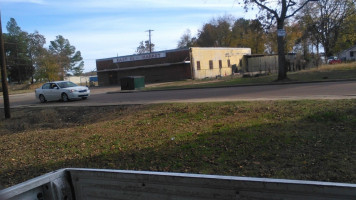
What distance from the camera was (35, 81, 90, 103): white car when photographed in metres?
21.9

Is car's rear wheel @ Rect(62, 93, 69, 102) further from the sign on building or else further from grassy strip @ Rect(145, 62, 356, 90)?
the sign on building

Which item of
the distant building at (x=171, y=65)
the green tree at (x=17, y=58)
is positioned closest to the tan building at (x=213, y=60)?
the distant building at (x=171, y=65)

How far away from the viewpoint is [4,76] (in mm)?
14109

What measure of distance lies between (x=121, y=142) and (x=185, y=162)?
270 centimetres

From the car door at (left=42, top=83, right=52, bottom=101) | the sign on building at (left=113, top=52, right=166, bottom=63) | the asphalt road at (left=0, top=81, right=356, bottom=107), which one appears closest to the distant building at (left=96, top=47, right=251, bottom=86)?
the sign on building at (left=113, top=52, right=166, bottom=63)

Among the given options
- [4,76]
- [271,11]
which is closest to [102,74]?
[271,11]

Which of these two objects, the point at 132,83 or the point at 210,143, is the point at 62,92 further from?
the point at 210,143

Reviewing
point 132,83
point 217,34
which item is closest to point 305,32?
point 217,34

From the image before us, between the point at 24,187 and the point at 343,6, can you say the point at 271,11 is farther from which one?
the point at 343,6

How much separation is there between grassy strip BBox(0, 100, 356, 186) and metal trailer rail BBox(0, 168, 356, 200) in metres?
2.53

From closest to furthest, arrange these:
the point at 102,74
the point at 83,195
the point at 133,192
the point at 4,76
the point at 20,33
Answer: the point at 133,192 < the point at 83,195 < the point at 4,76 < the point at 102,74 < the point at 20,33

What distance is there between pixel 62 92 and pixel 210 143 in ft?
58.0

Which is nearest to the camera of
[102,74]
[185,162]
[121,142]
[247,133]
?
[185,162]

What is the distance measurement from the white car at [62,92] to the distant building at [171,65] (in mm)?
24063
